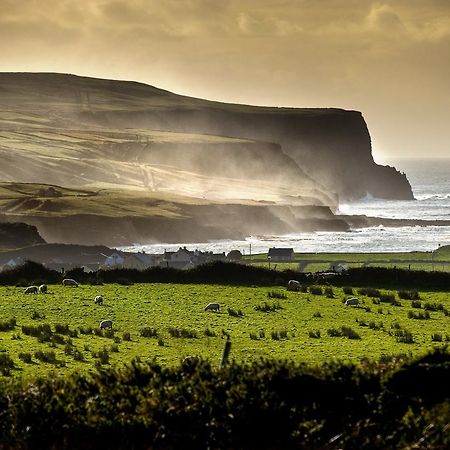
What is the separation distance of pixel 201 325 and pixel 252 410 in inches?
869

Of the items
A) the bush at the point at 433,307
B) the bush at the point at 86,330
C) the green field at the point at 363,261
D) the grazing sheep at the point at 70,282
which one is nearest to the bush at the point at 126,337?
the bush at the point at 86,330

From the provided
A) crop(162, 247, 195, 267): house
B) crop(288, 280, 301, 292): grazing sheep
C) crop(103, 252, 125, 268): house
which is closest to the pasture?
crop(288, 280, 301, 292): grazing sheep

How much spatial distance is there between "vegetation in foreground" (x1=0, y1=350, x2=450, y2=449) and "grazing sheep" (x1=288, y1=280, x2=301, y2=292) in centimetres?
3253

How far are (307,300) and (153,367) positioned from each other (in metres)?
28.4

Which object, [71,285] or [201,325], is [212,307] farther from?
[71,285]

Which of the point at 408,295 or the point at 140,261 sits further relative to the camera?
the point at 140,261

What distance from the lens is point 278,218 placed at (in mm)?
185000

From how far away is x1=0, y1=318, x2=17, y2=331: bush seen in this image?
121 feet

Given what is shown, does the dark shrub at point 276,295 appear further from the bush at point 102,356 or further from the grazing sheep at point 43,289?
the bush at point 102,356

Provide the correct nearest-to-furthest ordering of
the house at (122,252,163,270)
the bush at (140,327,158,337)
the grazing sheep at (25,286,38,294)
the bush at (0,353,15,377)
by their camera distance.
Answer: the bush at (0,353,15,377) → the bush at (140,327,158,337) → the grazing sheep at (25,286,38,294) → the house at (122,252,163,270)

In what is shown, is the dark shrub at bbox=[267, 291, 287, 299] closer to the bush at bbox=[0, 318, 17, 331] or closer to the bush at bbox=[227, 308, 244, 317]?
the bush at bbox=[227, 308, 244, 317]

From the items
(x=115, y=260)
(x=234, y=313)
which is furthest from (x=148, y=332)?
(x=115, y=260)

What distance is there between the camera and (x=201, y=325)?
38469 millimetres

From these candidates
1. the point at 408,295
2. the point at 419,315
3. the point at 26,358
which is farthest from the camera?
the point at 408,295
